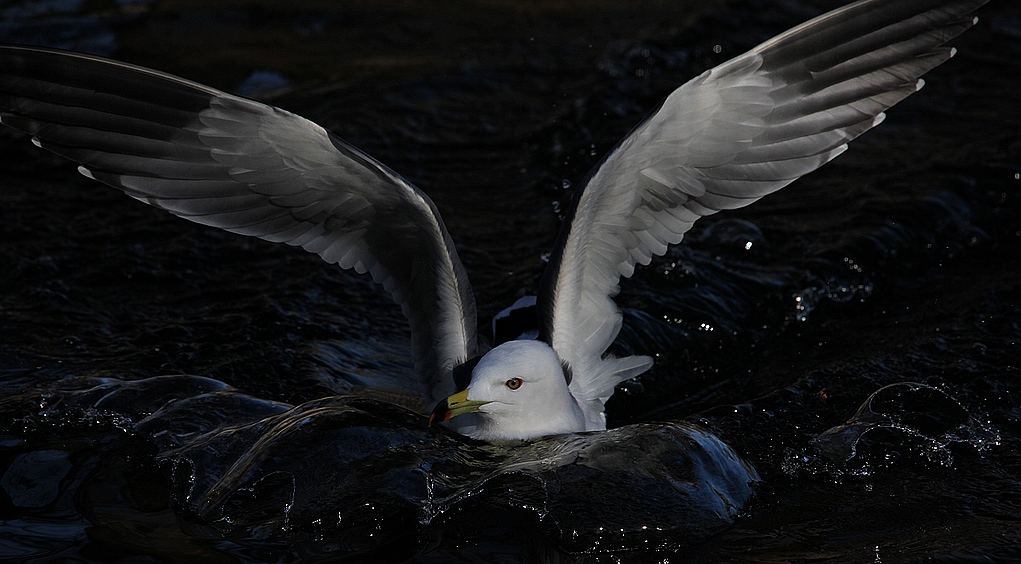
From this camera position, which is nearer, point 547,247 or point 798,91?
point 798,91

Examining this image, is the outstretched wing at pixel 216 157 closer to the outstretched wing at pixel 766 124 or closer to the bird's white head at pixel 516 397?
the bird's white head at pixel 516 397

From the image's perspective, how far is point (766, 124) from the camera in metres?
4.45

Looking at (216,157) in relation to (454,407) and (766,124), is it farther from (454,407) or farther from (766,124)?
(766,124)

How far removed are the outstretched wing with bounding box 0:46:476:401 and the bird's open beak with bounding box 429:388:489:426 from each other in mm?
706

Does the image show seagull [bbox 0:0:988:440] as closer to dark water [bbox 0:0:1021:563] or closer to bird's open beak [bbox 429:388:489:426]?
bird's open beak [bbox 429:388:489:426]

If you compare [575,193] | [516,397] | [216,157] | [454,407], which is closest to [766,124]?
[575,193]

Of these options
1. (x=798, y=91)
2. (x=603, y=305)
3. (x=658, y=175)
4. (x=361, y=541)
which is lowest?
(x=361, y=541)

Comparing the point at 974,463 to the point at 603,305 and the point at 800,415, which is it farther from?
the point at 603,305

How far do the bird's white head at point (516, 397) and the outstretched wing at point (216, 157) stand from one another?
0.59m

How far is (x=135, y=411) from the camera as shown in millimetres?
4543

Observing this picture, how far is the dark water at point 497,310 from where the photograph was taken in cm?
384

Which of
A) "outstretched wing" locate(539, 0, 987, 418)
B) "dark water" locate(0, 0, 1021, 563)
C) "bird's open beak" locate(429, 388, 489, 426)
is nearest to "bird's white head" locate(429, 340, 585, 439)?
"bird's open beak" locate(429, 388, 489, 426)

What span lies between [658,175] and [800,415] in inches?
47.9

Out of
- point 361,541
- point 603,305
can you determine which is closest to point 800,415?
point 603,305
